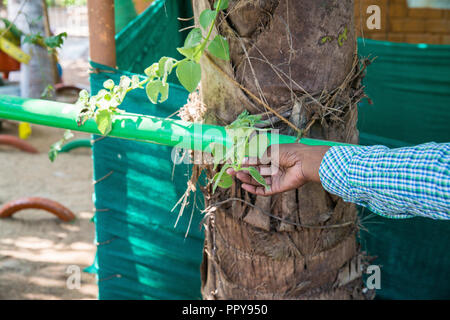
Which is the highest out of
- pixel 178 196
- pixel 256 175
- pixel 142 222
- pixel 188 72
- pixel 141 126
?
pixel 188 72

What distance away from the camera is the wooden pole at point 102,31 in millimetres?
2168

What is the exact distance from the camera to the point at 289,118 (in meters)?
1.41

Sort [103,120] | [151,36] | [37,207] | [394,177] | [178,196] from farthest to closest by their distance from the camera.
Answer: [37,207] → [151,36] → [178,196] → [103,120] → [394,177]

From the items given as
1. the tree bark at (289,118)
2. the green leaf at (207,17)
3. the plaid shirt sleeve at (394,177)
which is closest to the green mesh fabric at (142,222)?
the tree bark at (289,118)

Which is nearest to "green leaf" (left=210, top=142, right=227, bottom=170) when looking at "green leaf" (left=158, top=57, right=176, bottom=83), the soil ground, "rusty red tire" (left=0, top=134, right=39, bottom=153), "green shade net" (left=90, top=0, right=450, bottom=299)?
"green leaf" (left=158, top=57, right=176, bottom=83)

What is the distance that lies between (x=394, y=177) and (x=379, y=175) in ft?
0.12

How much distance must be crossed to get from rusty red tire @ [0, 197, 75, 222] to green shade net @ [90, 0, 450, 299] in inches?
61.0

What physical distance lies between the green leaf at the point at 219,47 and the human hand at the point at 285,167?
0.96 feet

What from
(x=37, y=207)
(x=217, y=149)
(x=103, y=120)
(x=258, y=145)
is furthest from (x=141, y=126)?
(x=37, y=207)

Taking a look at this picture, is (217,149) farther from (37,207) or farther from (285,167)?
(37,207)

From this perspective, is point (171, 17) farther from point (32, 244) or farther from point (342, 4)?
point (32, 244)

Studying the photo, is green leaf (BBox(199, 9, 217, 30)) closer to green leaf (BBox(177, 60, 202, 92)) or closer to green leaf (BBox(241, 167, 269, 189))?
green leaf (BBox(177, 60, 202, 92))

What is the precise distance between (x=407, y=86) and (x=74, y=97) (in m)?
5.98

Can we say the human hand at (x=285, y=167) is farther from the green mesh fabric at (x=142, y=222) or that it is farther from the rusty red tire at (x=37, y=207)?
the rusty red tire at (x=37, y=207)
